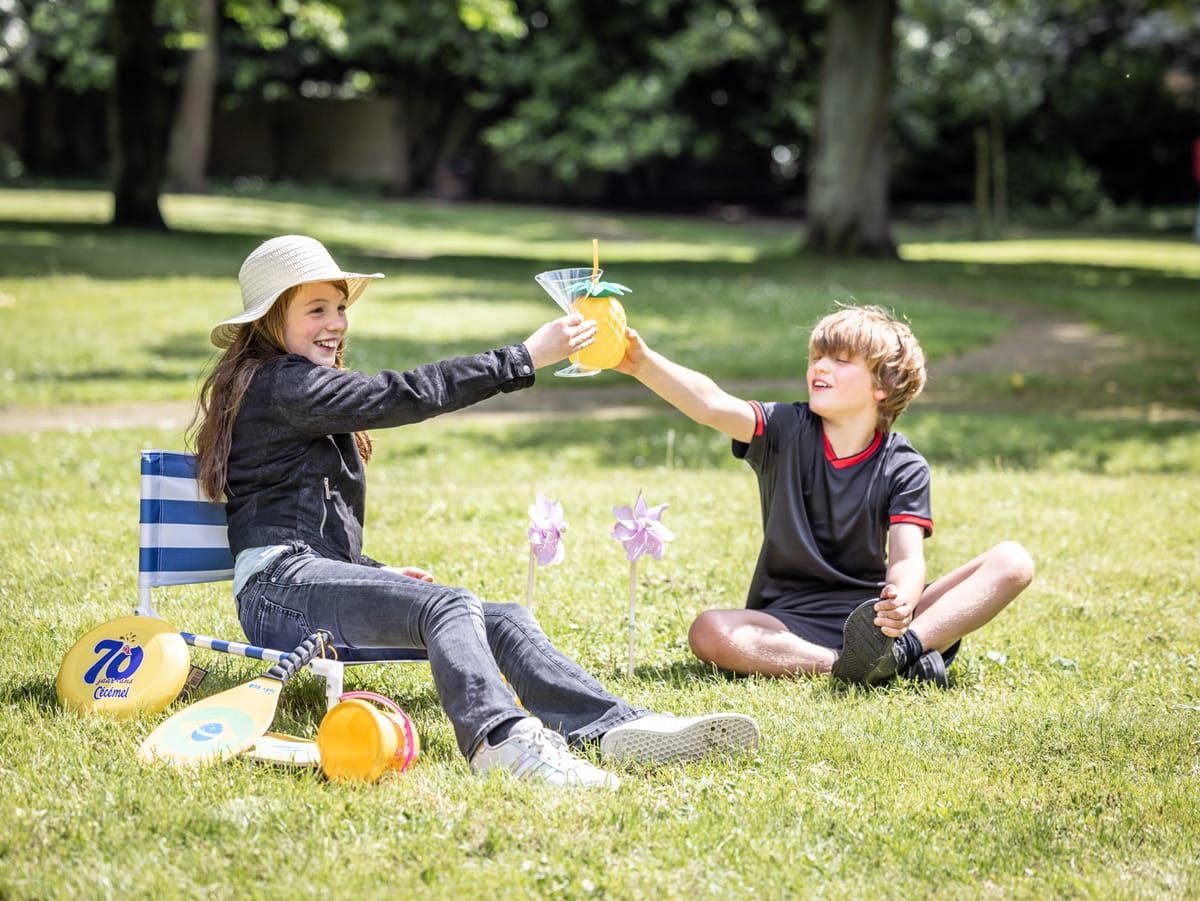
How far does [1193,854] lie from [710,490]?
4.44 m

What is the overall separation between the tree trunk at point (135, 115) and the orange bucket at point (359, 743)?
21.0m

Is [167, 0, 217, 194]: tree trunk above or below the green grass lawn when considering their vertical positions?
above

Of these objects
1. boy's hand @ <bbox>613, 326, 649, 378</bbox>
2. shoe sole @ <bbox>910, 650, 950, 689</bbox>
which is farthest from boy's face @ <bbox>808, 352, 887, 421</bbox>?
shoe sole @ <bbox>910, 650, 950, 689</bbox>

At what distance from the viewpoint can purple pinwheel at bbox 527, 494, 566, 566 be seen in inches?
165

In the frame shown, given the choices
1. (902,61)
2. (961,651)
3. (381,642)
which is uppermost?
(902,61)

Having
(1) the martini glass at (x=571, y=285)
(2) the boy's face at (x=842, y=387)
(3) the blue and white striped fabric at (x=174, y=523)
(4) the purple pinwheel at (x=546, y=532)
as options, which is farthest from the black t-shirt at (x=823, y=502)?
(3) the blue and white striped fabric at (x=174, y=523)

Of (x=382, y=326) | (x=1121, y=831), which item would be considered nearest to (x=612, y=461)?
(x=1121, y=831)

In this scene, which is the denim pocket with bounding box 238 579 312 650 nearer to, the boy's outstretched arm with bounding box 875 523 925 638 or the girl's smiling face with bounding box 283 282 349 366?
the girl's smiling face with bounding box 283 282 349 366

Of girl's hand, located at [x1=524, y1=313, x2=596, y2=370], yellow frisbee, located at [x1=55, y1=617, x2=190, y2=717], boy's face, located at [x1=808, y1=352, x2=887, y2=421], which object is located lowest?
yellow frisbee, located at [x1=55, y1=617, x2=190, y2=717]

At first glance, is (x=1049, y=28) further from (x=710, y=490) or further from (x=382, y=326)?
(x=710, y=490)

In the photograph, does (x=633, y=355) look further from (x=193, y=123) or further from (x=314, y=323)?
(x=193, y=123)

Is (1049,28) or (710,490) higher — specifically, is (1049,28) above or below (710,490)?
above

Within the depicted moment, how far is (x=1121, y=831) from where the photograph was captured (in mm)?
3299

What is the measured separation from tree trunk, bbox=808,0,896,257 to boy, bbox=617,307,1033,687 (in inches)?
693
